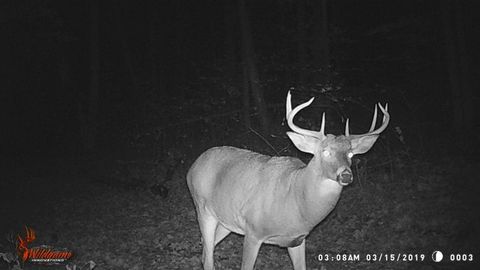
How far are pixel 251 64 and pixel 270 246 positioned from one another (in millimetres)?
5842

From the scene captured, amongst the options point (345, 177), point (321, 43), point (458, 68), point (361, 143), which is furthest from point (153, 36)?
point (345, 177)

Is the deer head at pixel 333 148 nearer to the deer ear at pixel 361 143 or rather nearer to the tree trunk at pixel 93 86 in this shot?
the deer ear at pixel 361 143

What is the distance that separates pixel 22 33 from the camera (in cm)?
1316

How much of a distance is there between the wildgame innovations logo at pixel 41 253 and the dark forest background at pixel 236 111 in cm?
34

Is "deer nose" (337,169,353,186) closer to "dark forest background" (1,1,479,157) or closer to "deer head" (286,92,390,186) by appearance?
"deer head" (286,92,390,186)

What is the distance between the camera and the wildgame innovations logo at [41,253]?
21.7 feet

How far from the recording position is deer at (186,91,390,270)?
4.53 meters

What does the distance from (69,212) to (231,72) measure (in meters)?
5.41

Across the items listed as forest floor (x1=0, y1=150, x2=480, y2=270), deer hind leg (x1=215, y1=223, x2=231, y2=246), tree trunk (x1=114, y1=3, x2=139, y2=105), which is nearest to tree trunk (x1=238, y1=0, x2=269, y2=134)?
forest floor (x1=0, y1=150, x2=480, y2=270)

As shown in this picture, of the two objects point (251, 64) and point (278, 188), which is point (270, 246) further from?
point (251, 64)

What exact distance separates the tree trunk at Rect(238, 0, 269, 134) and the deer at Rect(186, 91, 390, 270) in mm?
5585

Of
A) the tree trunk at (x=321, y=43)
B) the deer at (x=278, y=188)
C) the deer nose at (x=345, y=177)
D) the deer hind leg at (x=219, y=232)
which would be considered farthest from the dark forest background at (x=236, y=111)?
the deer nose at (x=345, y=177)

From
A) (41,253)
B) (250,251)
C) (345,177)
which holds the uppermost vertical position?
(345,177)

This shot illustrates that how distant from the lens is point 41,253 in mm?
6926
